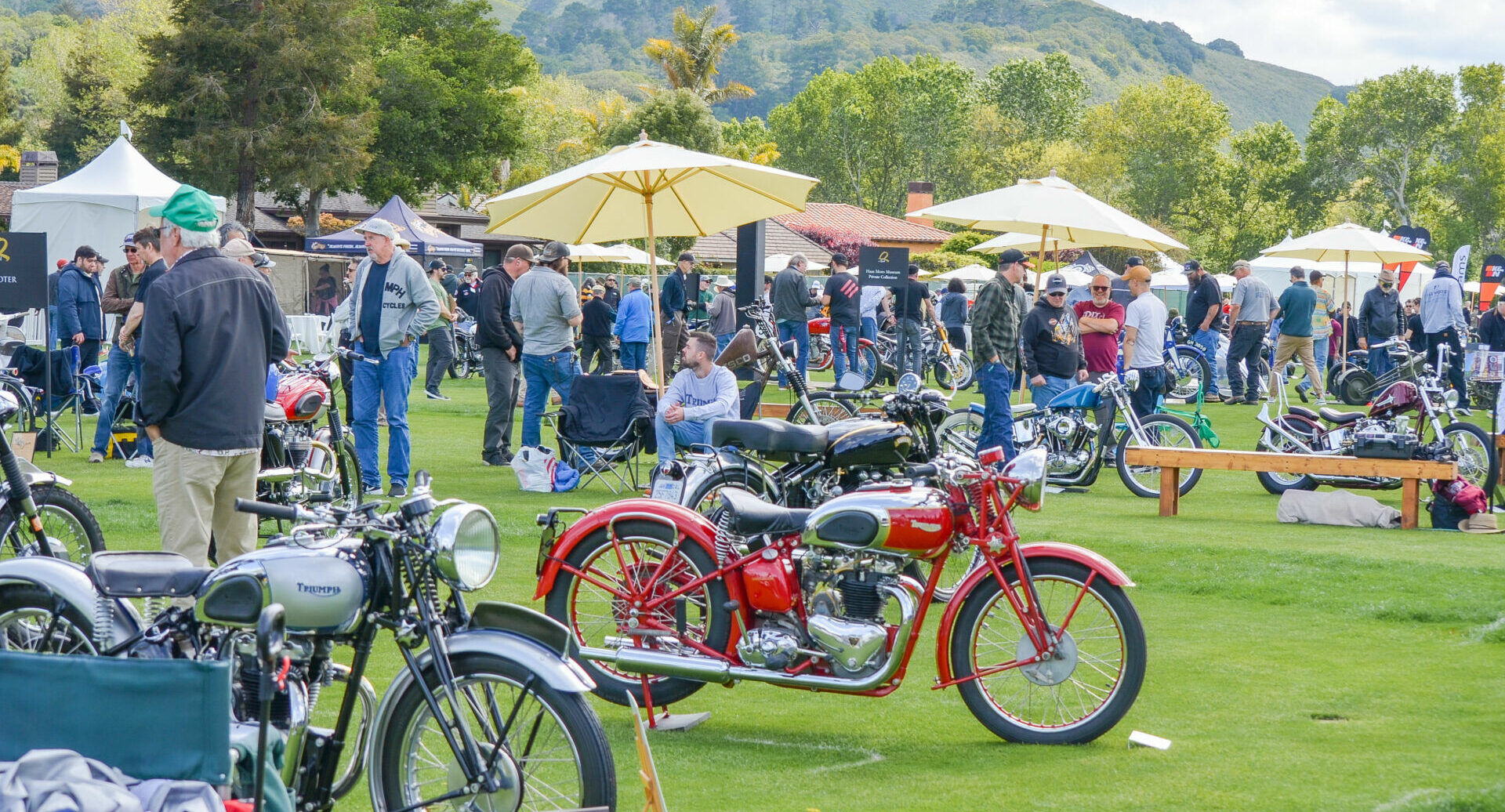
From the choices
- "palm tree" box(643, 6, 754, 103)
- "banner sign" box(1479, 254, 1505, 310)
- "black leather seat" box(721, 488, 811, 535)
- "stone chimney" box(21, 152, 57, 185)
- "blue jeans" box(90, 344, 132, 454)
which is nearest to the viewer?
"black leather seat" box(721, 488, 811, 535)

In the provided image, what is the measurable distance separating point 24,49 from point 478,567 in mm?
121842

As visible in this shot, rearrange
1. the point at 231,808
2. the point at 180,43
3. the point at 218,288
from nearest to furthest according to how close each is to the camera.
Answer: the point at 231,808, the point at 218,288, the point at 180,43

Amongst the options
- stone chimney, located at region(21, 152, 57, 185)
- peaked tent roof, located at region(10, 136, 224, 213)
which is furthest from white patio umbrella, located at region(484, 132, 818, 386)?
stone chimney, located at region(21, 152, 57, 185)

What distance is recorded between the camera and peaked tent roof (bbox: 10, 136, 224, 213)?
63.3ft

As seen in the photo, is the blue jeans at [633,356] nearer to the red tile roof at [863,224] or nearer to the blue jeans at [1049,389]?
the blue jeans at [1049,389]

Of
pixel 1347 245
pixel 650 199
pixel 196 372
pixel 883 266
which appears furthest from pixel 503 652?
pixel 1347 245

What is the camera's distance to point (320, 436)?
9.50 meters

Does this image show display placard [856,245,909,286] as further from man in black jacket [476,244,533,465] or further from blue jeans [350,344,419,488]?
blue jeans [350,344,419,488]

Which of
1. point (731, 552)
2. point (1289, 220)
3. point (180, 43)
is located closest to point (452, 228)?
point (180, 43)

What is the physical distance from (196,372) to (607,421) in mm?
5673

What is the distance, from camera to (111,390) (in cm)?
1178

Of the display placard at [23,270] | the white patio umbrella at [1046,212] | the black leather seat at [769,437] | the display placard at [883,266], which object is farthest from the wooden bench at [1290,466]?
the display placard at [23,270]

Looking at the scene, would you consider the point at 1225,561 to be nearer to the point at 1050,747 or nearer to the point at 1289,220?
the point at 1050,747

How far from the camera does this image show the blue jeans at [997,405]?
11359mm
